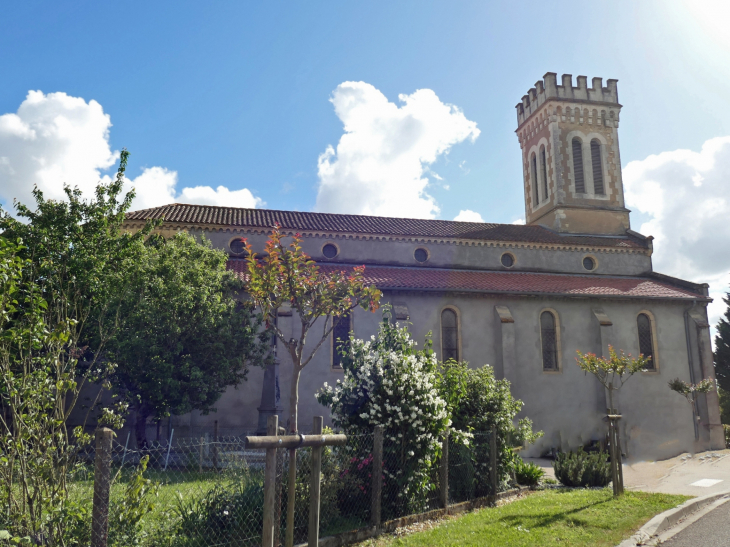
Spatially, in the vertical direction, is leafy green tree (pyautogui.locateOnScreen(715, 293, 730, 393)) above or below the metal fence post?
above

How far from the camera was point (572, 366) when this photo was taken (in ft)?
68.6

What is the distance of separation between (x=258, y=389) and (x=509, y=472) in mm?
9566

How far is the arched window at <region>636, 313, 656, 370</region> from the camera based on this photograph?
2176 centimetres

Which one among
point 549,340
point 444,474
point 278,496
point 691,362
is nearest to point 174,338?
point 444,474

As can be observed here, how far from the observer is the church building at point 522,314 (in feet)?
64.3

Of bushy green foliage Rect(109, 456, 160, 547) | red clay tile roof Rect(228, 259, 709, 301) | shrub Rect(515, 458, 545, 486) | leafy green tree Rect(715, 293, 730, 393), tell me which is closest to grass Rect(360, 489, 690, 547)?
shrub Rect(515, 458, 545, 486)

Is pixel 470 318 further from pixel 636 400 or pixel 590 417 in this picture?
pixel 636 400

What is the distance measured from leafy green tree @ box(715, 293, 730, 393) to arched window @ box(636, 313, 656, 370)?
15413 millimetres

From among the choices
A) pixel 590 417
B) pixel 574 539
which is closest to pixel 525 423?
pixel 574 539

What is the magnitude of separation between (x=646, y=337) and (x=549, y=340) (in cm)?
437

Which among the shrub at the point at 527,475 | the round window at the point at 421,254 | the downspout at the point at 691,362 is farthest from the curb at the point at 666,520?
the round window at the point at 421,254

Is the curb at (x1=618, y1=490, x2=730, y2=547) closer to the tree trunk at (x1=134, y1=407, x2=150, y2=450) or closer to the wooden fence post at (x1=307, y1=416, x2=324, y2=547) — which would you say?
the wooden fence post at (x1=307, y1=416, x2=324, y2=547)

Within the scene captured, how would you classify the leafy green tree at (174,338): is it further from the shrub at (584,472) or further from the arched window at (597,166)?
the arched window at (597,166)

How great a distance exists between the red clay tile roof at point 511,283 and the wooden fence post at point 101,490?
14481mm
